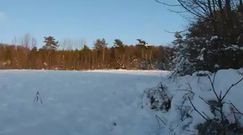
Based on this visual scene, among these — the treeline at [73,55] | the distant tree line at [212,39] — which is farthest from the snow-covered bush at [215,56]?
the treeline at [73,55]

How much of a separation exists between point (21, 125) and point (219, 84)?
3205 mm

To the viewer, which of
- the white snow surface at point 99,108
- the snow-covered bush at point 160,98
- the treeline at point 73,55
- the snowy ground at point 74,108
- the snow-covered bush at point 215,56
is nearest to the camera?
the white snow surface at point 99,108

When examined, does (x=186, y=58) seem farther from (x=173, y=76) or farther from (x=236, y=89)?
(x=236, y=89)

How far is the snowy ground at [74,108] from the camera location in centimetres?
705

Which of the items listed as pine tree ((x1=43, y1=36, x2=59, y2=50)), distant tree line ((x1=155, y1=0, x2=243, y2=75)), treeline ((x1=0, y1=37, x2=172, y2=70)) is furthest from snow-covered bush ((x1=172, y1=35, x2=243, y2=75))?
pine tree ((x1=43, y1=36, x2=59, y2=50))

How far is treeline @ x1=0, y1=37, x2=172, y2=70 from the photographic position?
154ft

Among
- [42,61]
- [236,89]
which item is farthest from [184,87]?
[42,61]

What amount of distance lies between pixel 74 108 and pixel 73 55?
150ft

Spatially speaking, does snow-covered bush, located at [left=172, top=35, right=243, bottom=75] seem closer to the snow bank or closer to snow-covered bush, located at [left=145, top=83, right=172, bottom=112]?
the snow bank

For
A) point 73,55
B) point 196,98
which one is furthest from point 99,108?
point 73,55

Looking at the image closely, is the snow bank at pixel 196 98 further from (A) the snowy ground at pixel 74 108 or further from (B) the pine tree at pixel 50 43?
(B) the pine tree at pixel 50 43

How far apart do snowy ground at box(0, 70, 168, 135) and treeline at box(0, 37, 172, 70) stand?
33.6 m

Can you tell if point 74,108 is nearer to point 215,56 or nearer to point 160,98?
point 160,98

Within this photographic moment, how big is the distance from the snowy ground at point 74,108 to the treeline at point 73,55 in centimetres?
3361
